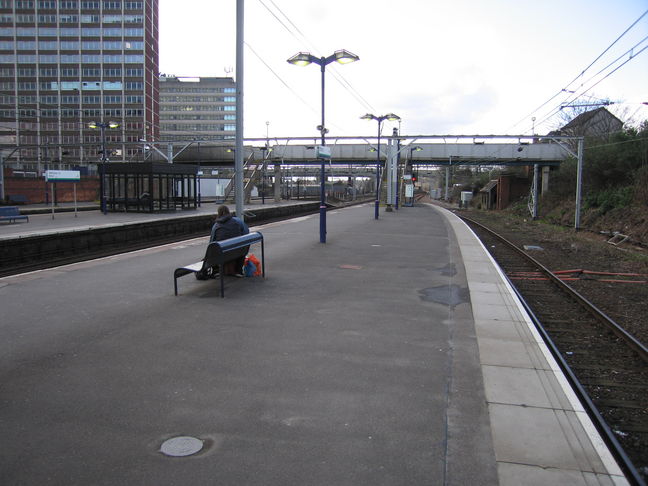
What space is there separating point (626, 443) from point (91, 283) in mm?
8249

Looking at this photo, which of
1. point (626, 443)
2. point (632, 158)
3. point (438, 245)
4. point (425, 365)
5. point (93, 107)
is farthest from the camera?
point (93, 107)

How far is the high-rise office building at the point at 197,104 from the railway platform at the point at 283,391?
142m

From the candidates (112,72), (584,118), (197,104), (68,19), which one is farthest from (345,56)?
(197,104)

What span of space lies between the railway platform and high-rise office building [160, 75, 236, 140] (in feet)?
467

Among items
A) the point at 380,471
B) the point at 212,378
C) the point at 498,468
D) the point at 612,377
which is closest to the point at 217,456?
the point at 380,471

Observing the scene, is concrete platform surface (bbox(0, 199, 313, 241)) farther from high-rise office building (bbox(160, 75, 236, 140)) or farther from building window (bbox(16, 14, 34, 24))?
high-rise office building (bbox(160, 75, 236, 140))

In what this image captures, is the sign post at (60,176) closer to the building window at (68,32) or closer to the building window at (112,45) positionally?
the building window at (112,45)

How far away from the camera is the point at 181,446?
11.7ft

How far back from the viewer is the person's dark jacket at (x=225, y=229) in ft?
31.2

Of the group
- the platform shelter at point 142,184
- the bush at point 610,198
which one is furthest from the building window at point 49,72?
the bush at point 610,198

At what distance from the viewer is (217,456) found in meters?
3.44

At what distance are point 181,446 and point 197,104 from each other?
498 ft

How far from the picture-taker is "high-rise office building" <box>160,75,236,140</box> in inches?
5699

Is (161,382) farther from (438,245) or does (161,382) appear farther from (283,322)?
(438,245)
